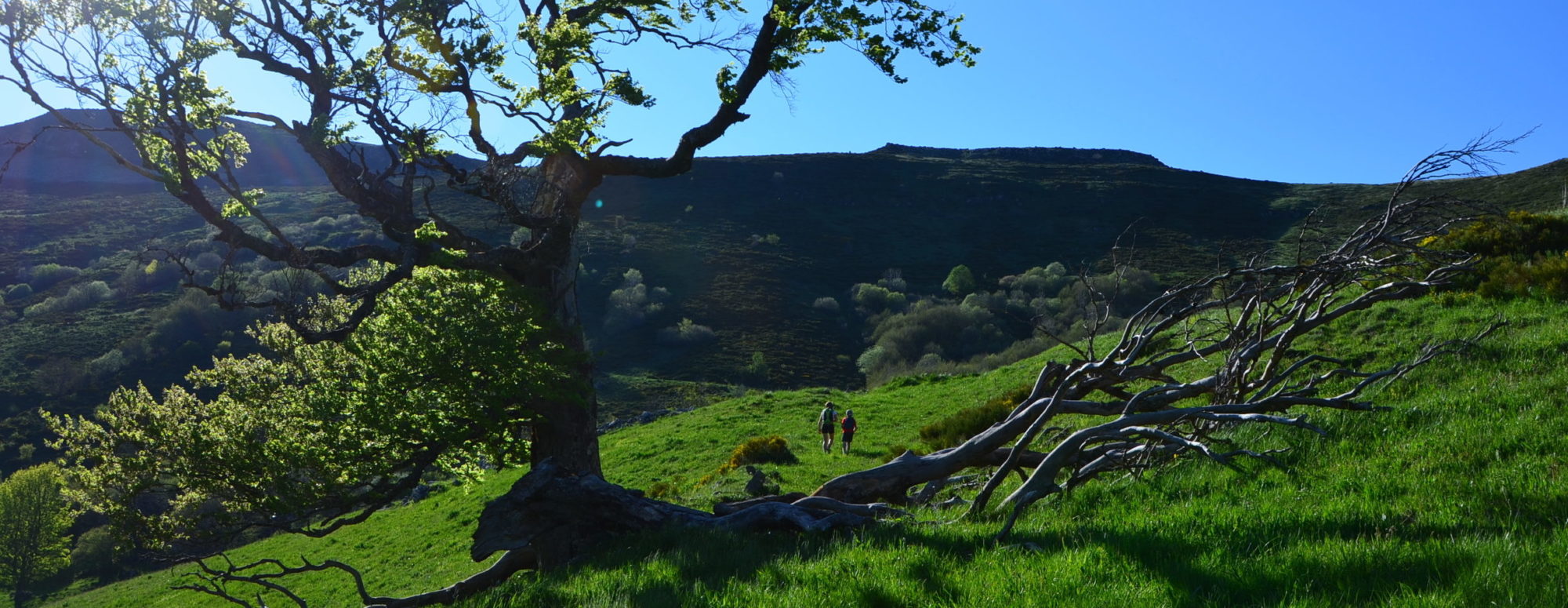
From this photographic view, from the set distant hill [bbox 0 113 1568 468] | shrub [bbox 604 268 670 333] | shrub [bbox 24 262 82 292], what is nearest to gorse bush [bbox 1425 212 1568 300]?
distant hill [bbox 0 113 1568 468]

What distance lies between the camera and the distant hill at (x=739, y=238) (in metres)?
66.8

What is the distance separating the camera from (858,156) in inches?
5472

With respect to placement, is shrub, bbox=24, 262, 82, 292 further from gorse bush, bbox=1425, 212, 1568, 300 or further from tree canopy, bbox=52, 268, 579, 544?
gorse bush, bbox=1425, 212, 1568, 300

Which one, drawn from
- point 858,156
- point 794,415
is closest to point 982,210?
point 858,156

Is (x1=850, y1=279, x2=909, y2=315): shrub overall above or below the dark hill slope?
below

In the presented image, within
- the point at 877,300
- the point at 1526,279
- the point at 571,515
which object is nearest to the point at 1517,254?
the point at 1526,279

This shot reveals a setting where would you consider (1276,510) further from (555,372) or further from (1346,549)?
(555,372)

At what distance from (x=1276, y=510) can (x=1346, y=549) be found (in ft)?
3.84

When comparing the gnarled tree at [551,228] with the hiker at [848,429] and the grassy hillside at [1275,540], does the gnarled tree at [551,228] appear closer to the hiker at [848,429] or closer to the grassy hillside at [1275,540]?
the grassy hillside at [1275,540]

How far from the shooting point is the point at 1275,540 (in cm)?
548

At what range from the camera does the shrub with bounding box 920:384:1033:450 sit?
758 inches

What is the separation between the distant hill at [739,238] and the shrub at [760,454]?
31.8 m

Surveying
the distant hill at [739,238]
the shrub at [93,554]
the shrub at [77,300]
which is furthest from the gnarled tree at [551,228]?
the shrub at [77,300]

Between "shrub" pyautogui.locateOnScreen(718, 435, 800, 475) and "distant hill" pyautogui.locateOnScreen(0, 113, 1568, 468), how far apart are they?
31.8 meters
